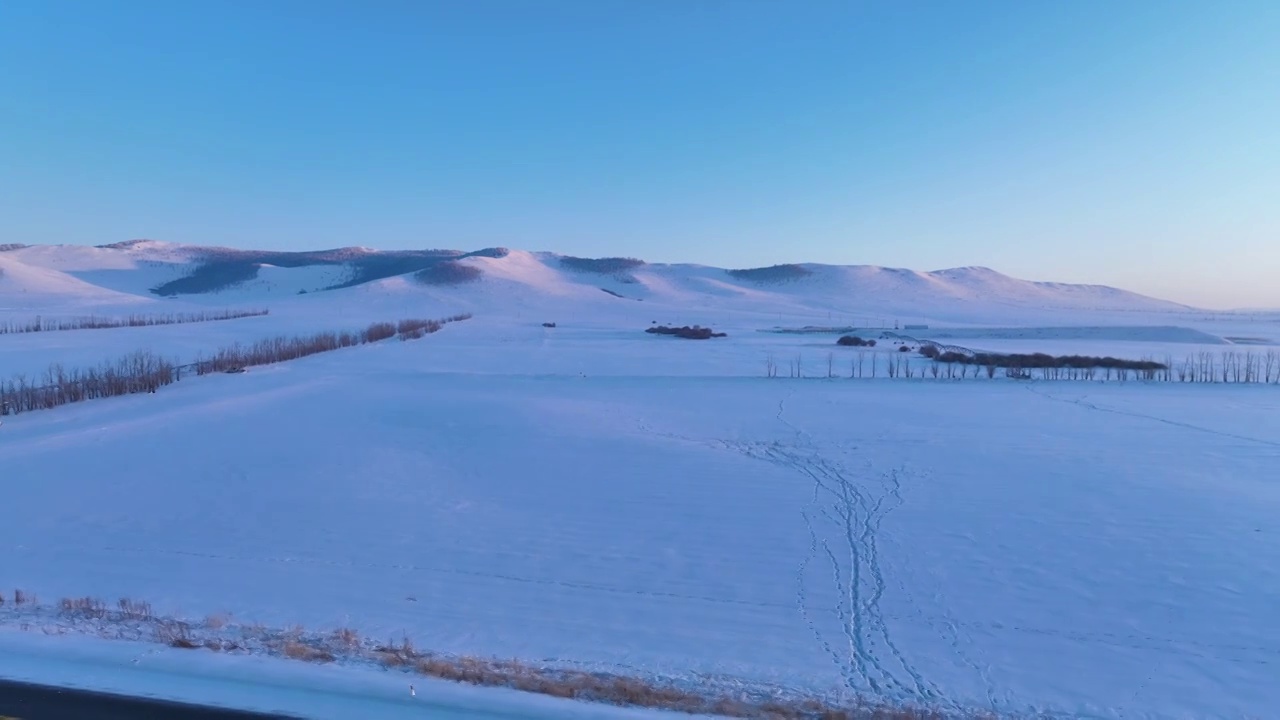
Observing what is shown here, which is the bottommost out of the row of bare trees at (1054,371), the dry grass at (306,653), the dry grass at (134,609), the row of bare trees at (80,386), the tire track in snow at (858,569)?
the tire track in snow at (858,569)

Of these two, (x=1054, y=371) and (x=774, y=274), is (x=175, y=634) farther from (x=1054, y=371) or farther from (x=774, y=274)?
(x=774, y=274)

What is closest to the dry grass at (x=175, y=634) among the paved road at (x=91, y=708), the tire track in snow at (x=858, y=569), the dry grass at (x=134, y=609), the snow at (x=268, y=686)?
the dry grass at (x=134, y=609)

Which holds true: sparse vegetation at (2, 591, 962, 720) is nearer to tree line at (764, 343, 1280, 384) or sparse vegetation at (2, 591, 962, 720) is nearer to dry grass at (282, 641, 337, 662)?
dry grass at (282, 641, 337, 662)

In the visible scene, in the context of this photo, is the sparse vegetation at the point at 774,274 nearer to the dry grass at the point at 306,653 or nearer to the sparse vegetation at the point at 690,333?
the sparse vegetation at the point at 690,333

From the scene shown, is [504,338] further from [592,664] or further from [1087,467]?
[592,664]

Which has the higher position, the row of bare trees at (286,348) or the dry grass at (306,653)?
the row of bare trees at (286,348)

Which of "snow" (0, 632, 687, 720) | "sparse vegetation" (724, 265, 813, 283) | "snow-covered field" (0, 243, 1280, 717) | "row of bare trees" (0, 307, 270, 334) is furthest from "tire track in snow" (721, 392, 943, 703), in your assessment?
"sparse vegetation" (724, 265, 813, 283)

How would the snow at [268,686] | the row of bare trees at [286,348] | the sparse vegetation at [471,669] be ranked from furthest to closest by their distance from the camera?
the row of bare trees at [286,348], the sparse vegetation at [471,669], the snow at [268,686]
